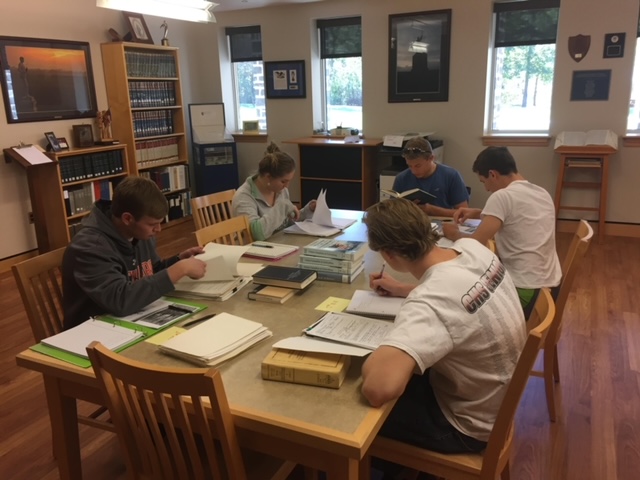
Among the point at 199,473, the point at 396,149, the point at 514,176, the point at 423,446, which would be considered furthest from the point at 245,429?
the point at 396,149

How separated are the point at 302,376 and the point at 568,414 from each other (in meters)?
1.66

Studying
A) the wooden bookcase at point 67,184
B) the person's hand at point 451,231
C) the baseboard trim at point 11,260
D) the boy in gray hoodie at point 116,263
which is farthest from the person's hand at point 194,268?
the baseboard trim at point 11,260

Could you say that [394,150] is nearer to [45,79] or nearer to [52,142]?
[52,142]

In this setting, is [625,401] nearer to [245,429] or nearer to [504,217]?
[504,217]

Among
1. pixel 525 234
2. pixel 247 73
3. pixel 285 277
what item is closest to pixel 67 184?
pixel 247 73

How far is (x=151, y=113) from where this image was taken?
18.4 feet

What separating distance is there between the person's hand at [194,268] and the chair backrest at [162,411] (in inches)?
23.9

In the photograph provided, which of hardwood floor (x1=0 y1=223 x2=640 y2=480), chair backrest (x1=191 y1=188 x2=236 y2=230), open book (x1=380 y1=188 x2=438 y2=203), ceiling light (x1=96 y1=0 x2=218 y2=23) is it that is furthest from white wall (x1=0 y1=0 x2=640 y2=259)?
open book (x1=380 y1=188 x2=438 y2=203)

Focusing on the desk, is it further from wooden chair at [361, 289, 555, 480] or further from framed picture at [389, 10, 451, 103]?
framed picture at [389, 10, 451, 103]

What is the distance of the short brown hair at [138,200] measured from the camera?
1.77 m

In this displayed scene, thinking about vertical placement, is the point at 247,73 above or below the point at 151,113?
above

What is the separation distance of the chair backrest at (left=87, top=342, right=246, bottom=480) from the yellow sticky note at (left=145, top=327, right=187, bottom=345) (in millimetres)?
254

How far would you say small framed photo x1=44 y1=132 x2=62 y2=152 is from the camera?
459 cm

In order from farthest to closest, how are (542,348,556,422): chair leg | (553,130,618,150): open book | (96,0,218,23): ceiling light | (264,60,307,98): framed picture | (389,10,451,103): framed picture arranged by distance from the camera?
1. (264,60,307,98): framed picture
2. (389,10,451,103): framed picture
3. (553,130,618,150): open book
4. (96,0,218,23): ceiling light
5. (542,348,556,422): chair leg
